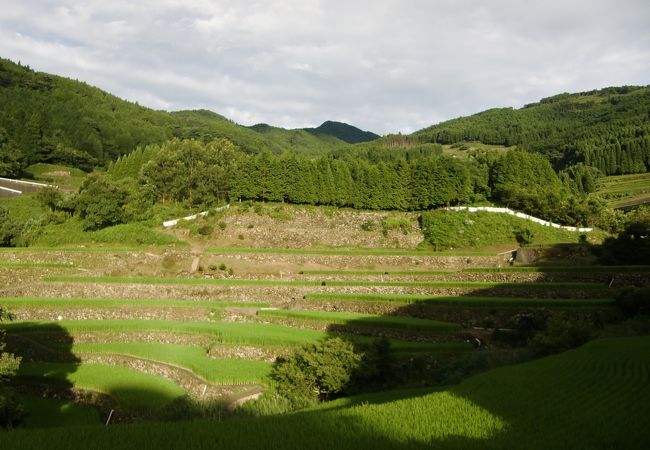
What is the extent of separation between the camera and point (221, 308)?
3011 centimetres

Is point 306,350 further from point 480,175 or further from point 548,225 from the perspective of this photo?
point 480,175

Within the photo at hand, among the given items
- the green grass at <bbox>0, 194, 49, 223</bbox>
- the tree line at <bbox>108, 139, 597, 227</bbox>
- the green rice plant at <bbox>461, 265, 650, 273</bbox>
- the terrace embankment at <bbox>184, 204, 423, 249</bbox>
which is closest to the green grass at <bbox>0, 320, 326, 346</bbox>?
the green rice plant at <bbox>461, 265, 650, 273</bbox>

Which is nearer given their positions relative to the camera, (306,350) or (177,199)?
(306,350)

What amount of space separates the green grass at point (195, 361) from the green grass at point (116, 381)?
1208mm

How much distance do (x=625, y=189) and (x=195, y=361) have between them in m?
112

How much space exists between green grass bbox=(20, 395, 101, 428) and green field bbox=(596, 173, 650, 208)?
97.3m

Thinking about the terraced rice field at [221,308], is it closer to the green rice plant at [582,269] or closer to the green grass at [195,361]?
the green grass at [195,361]

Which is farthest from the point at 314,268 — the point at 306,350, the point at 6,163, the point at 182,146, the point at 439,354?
the point at 6,163

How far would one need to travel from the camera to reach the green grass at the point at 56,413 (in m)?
15.2

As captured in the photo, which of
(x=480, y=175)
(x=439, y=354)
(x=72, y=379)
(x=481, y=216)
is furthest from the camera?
(x=480, y=175)

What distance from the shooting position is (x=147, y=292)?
1346 inches

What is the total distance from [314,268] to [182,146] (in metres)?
37.7

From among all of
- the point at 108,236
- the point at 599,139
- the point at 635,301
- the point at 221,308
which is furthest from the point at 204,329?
the point at 599,139

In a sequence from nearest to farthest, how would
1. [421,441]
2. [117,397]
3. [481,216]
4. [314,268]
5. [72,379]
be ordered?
[421,441] < [117,397] < [72,379] < [314,268] < [481,216]
